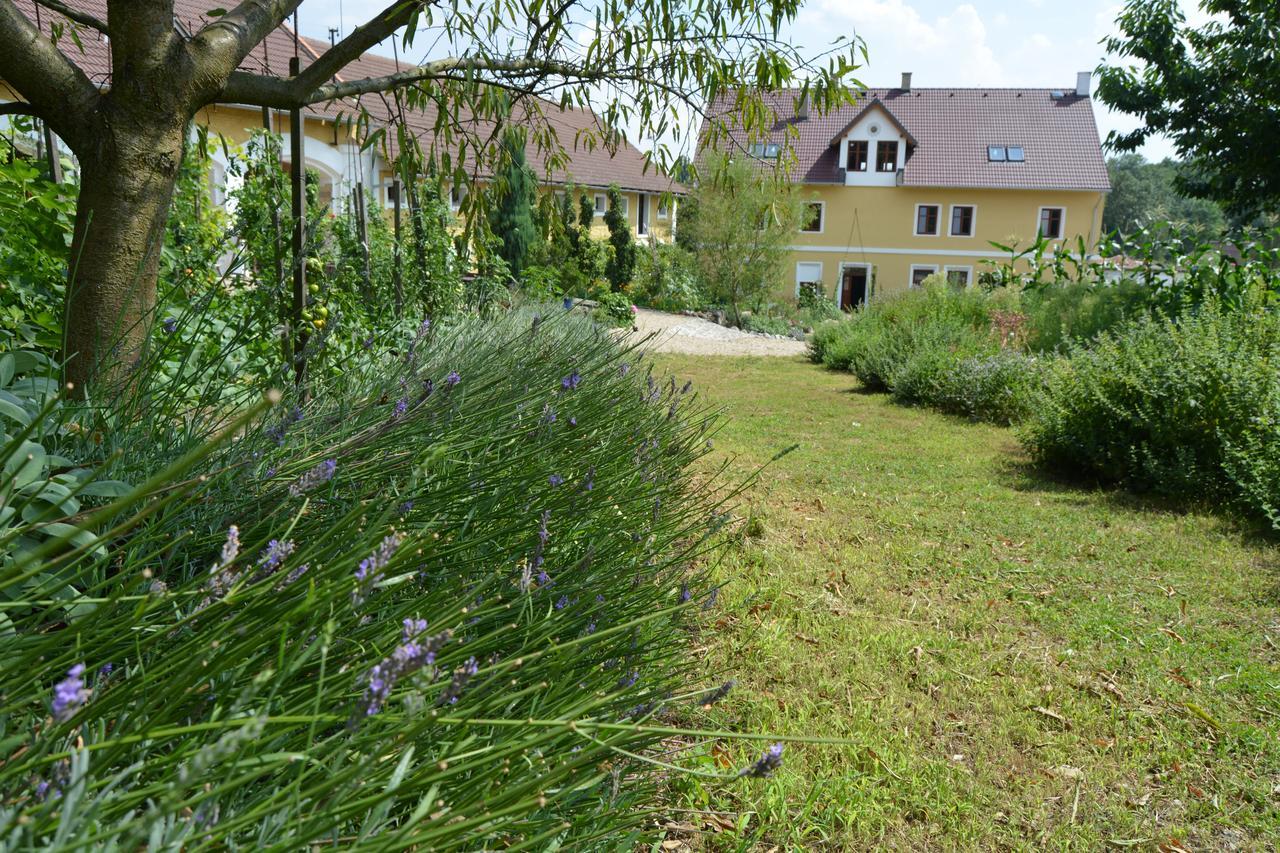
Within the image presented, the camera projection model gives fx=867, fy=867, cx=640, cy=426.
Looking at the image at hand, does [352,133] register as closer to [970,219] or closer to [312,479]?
[312,479]

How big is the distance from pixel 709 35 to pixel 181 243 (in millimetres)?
3060

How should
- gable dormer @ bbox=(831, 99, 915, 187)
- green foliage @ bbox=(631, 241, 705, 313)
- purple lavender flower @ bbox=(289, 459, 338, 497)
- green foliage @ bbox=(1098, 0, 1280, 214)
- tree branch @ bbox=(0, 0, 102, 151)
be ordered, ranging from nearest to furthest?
1. purple lavender flower @ bbox=(289, 459, 338, 497)
2. tree branch @ bbox=(0, 0, 102, 151)
3. green foliage @ bbox=(1098, 0, 1280, 214)
4. green foliage @ bbox=(631, 241, 705, 313)
5. gable dormer @ bbox=(831, 99, 915, 187)

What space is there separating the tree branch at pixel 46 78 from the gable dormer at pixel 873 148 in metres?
35.9

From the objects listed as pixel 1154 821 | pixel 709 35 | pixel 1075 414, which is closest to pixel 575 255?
pixel 1075 414

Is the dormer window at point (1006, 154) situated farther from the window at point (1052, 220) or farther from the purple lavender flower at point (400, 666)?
the purple lavender flower at point (400, 666)

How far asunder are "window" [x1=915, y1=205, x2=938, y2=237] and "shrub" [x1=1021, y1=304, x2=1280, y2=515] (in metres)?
30.9

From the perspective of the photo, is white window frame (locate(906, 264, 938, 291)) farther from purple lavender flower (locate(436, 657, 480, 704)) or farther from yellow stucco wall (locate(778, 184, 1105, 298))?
purple lavender flower (locate(436, 657, 480, 704))

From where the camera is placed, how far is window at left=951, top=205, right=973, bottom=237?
3575 cm

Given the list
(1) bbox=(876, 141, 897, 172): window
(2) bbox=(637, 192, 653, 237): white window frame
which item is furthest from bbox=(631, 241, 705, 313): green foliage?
(1) bbox=(876, 141, 897, 172): window

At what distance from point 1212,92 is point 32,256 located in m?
15.9

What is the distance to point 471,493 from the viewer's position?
207 cm

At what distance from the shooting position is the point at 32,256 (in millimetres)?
3127

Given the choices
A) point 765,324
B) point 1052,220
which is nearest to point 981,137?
point 1052,220

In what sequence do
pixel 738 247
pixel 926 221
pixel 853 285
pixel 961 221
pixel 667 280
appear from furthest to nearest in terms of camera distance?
pixel 853 285
pixel 926 221
pixel 961 221
pixel 667 280
pixel 738 247
